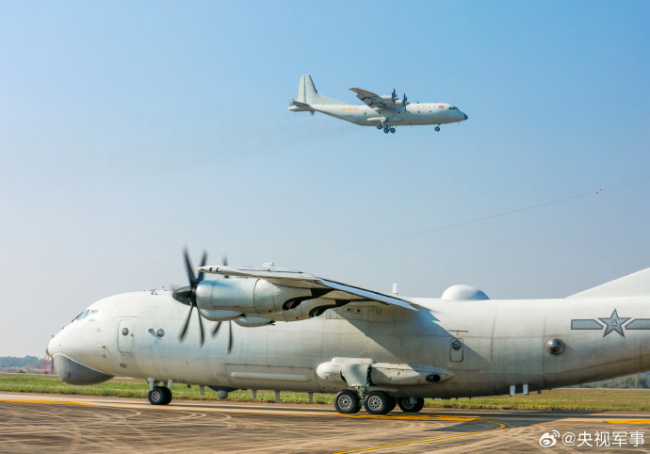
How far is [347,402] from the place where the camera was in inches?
990

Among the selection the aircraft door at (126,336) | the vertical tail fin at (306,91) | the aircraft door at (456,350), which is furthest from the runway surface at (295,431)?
the vertical tail fin at (306,91)

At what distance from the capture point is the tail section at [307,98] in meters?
66.8

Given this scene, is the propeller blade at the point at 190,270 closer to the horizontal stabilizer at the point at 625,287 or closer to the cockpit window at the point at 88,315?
the cockpit window at the point at 88,315

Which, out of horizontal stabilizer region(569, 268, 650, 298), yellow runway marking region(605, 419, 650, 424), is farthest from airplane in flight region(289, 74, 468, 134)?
yellow runway marking region(605, 419, 650, 424)

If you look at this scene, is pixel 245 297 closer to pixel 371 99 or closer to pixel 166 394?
pixel 166 394

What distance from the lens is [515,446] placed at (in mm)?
16156

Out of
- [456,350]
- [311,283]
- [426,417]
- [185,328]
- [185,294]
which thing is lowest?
[426,417]

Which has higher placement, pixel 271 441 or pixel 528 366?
pixel 528 366

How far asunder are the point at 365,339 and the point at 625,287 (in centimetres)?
921

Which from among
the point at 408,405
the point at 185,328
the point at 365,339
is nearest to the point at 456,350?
the point at 365,339

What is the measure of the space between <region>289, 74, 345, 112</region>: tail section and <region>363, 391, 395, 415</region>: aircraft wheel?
148 feet

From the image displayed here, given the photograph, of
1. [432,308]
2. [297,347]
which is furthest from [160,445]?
[432,308]

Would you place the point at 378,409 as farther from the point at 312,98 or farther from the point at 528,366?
the point at 312,98

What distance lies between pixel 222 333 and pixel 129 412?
4489 millimetres
